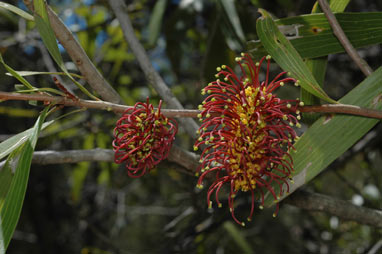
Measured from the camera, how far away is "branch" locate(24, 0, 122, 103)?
3.78 ft

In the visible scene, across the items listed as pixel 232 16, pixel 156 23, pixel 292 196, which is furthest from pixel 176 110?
pixel 156 23

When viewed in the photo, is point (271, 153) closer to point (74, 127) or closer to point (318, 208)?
point (318, 208)

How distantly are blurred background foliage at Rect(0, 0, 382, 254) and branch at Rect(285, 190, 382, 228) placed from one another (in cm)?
53

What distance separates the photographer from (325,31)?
4.10 feet

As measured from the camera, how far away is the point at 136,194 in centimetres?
477

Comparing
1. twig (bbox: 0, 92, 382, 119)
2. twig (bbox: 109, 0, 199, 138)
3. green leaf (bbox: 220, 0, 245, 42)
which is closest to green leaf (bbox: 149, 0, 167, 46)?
green leaf (bbox: 220, 0, 245, 42)

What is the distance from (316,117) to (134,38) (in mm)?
748

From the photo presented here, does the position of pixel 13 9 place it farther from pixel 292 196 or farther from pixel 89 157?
pixel 292 196

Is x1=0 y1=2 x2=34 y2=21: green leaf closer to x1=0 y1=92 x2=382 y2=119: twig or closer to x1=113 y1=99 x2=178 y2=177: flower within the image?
x1=0 y1=92 x2=382 y2=119: twig

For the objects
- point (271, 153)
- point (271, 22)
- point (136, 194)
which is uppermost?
point (136, 194)

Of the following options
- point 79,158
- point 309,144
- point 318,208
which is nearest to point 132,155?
point 79,158

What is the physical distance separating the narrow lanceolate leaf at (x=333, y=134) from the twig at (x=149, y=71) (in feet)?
1.44

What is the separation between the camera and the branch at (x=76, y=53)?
45.4 inches

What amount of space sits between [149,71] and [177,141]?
6.14ft
